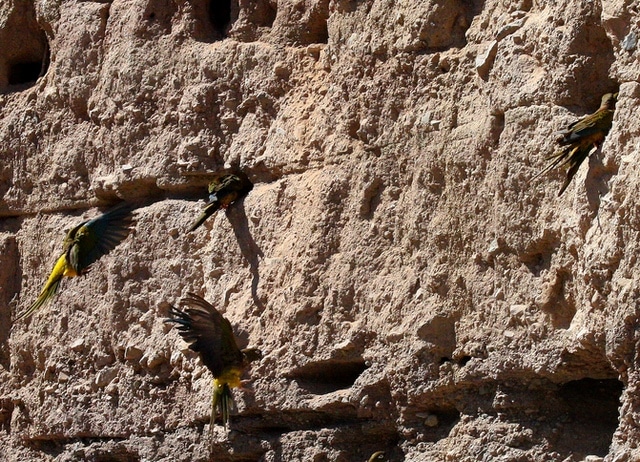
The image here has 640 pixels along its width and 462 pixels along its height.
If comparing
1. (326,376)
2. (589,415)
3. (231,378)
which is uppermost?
(231,378)

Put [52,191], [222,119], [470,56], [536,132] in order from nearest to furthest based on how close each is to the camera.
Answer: [536,132]
[470,56]
[222,119]
[52,191]

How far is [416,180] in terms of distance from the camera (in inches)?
164

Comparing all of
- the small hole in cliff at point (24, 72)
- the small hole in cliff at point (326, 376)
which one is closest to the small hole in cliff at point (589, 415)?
the small hole in cliff at point (326, 376)

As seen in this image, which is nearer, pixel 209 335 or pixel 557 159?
pixel 557 159

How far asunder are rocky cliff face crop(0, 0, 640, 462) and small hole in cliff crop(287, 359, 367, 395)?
12 millimetres

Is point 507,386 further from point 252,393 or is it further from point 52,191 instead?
point 52,191

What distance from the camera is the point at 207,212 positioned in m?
4.71

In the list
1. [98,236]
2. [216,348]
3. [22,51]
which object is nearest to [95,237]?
[98,236]

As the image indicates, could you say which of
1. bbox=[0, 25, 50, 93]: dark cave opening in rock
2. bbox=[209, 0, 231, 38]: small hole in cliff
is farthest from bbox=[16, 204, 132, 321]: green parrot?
bbox=[0, 25, 50, 93]: dark cave opening in rock

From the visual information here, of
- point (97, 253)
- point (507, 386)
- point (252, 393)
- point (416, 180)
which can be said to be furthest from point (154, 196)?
point (507, 386)

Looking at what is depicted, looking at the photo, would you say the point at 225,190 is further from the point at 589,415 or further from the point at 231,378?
the point at 589,415

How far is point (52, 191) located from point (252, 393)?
1.28 m

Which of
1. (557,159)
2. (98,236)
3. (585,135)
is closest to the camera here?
(585,135)

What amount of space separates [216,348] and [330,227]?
53cm
